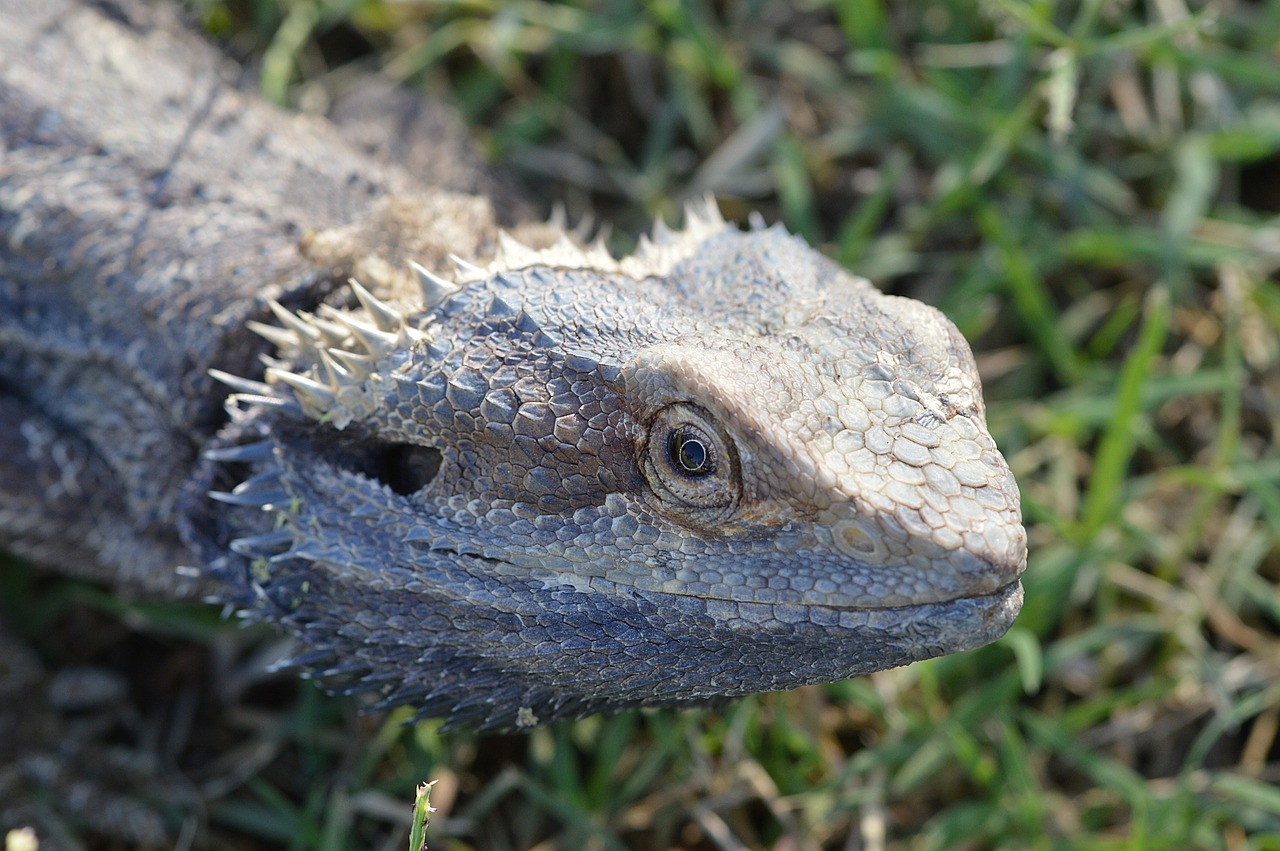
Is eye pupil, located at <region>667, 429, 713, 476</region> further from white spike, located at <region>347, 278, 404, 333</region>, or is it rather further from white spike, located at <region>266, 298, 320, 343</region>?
white spike, located at <region>266, 298, 320, 343</region>

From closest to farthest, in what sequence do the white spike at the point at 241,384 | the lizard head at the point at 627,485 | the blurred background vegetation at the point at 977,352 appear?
the lizard head at the point at 627,485
the white spike at the point at 241,384
the blurred background vegetation at the point at 977,352

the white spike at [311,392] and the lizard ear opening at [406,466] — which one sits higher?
the white spike at [311,392]

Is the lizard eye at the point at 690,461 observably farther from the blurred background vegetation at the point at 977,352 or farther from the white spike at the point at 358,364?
the blurred background vegetation at the point at 977,352

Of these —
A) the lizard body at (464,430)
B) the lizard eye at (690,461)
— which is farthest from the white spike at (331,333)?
the lizard eye at (690,461)

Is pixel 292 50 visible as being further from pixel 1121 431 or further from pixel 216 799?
pixel 1121 431

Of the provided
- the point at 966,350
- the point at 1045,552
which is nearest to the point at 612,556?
the point at 966,350

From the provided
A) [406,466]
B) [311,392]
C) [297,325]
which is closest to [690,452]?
[406,466]

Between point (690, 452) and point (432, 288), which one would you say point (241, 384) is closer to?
point (432, 288)

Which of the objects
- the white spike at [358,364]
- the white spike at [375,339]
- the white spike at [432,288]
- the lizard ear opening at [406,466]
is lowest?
the lizard ear opening at [406,466]
